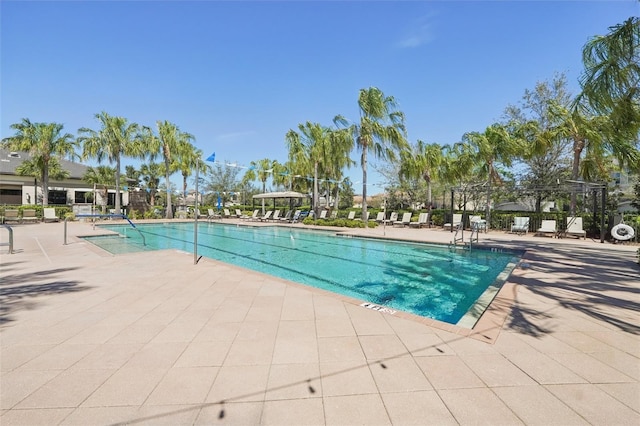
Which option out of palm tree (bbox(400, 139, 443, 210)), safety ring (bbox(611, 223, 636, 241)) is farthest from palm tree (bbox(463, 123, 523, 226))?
safety ring (bbox(611, 223, 636, 241))

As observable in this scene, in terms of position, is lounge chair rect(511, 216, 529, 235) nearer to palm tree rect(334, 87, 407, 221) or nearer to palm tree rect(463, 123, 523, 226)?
palm tree rect(463, 123, 523, 226)

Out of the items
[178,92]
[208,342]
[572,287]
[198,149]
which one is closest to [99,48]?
[178,92]

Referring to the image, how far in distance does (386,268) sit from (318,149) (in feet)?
45.9

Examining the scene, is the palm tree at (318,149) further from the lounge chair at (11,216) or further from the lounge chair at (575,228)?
the lounge chair at (11,216)

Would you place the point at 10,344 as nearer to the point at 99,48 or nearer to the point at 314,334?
the point at 314,334

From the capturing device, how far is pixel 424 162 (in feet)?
69.7

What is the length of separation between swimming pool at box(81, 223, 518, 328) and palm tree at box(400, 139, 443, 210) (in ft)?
33.1

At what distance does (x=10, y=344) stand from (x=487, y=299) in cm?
587

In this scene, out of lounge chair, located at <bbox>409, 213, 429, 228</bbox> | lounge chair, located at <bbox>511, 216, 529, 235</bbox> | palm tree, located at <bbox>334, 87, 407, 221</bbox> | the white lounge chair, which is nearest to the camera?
the white lounge chair

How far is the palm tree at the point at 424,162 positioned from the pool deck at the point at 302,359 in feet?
56.2

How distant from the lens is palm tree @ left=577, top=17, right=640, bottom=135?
5691 mm

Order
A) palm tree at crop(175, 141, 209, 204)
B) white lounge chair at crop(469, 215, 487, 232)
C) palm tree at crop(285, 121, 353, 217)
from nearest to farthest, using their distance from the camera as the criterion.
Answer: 1. white lounge chair at crop(469, 215, 487, 232)
2. palm tree at crop(285, 121, 353, 217)
3. palm tree at crop(175, 141, 209, 204)

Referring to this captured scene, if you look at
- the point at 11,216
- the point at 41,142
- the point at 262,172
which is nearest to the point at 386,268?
the point at 11,216

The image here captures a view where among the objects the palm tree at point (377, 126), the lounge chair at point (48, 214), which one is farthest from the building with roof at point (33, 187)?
the palm tree at point (377, 126)
